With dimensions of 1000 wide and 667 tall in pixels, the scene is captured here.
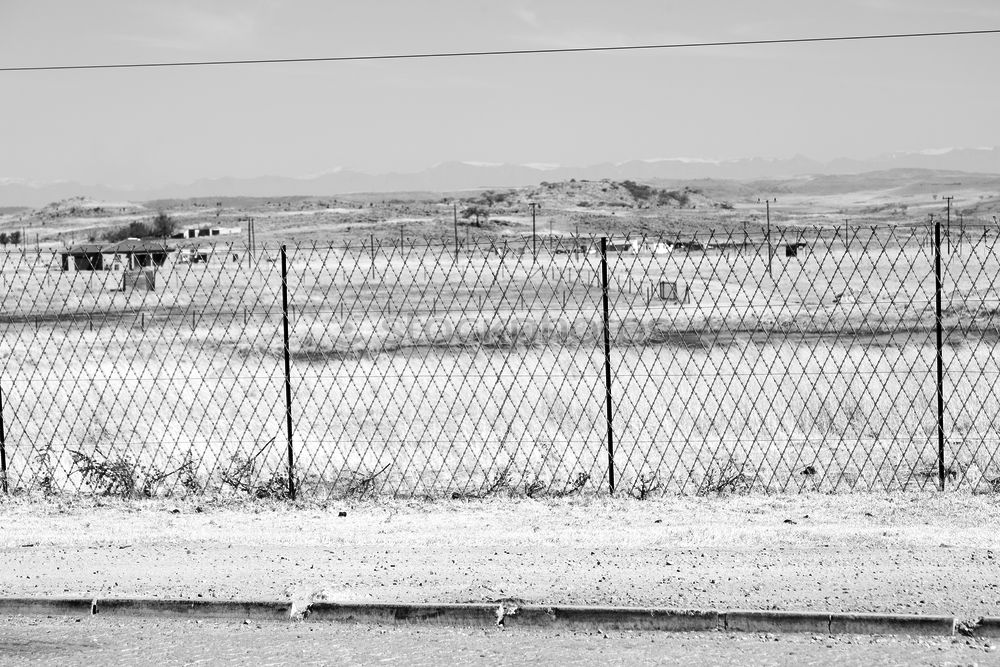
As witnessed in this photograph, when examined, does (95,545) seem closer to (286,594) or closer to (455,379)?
(286,594)

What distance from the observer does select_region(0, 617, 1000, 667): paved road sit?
6.82m

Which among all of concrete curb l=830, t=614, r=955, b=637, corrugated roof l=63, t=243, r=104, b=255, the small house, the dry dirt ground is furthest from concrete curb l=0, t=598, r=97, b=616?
the small house

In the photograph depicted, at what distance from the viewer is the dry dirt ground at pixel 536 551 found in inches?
310

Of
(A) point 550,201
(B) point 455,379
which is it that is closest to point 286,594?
(B) point 455,379

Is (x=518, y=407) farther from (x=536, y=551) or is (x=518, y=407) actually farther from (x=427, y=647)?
(x=427, y=647)

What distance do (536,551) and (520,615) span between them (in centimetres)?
147

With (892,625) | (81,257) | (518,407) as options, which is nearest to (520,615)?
(892,625)

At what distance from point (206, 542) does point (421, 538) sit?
1615 mm

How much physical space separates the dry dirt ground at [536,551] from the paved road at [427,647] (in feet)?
1.23

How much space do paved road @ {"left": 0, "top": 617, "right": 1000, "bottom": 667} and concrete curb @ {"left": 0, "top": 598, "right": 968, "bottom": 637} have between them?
0.09m

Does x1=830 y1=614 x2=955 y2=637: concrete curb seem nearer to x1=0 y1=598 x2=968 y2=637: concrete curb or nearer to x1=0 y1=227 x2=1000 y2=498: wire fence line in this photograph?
x1=0 y1=598 x2=968 y2=637: concrete curb

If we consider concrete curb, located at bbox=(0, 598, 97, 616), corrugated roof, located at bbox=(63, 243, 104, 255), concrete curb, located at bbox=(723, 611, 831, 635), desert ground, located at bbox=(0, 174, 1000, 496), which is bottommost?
desert ground, located at bbox=(0, 174, 1000, 496)

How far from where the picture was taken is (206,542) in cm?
942

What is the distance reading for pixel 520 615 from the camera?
24.5 ft
